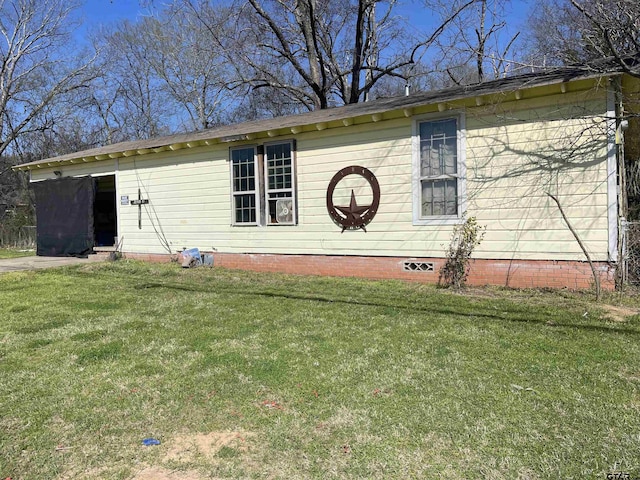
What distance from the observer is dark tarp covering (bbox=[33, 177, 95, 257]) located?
483 inches

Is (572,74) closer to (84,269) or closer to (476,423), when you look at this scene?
(476,423)

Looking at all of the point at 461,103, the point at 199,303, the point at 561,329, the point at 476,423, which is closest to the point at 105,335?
the point at 199,303

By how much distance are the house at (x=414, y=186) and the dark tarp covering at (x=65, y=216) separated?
174 cm

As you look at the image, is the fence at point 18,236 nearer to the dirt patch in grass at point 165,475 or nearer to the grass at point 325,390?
the grass at point 325,390

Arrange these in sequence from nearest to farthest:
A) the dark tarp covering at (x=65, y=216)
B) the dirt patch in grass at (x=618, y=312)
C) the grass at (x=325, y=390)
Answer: the grass at (x=325, y=390) → the dirt patch in grass at (x=618, y=312) → the dark tarp covering at (x=65, y=216)

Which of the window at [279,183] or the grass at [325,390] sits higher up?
the window at [279,183]

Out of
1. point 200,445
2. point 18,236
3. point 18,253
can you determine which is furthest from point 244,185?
point 18,236

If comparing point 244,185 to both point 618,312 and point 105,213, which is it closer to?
point 618,312

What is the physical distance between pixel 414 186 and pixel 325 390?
5.07 metres

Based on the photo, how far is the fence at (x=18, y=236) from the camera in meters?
16.4

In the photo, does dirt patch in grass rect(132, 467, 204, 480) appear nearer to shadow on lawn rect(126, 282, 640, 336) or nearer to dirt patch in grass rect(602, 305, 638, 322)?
shadow on lawn rect(126, 282, 640, 336)

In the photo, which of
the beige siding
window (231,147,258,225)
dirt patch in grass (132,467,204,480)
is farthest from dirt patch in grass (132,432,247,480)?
window (231,147,258,225)

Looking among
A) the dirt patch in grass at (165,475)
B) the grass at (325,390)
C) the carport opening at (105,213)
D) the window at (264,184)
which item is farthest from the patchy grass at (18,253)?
the dirt patch in grass at (165,475)

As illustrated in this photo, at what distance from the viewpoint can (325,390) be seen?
10.9 feet
